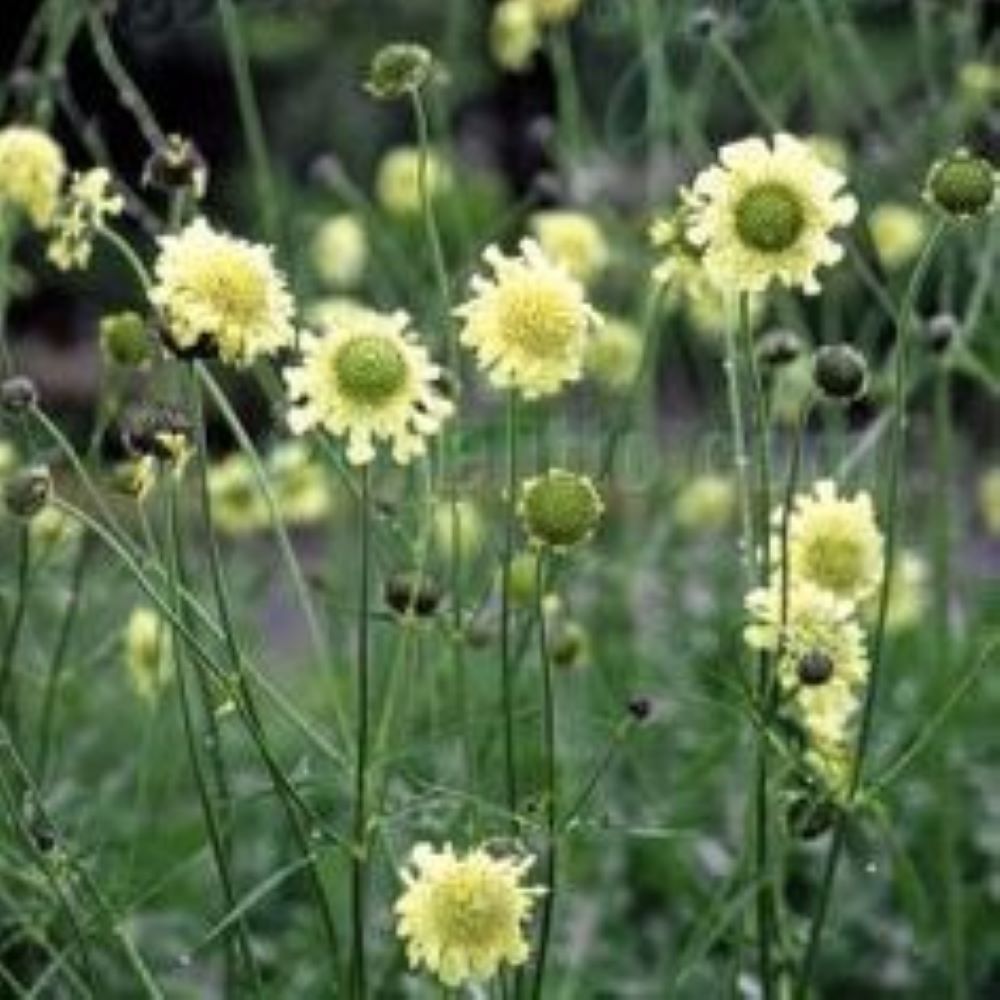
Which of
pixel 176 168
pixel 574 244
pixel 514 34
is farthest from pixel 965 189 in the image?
pixel 514 34

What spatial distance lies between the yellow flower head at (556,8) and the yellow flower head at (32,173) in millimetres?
590

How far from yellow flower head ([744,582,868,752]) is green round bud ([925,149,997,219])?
240 mm

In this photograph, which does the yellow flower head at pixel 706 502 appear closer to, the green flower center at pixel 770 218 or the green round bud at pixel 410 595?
the green round bud at pixel 410 595

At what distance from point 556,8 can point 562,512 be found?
1.02 metres

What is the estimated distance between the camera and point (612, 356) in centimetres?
306

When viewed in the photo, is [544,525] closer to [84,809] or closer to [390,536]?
[390,536]

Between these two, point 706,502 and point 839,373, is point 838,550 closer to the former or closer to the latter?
point 839,373

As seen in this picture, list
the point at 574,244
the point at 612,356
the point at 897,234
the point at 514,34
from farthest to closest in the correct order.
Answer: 1. the point at 897,234
2. the point at 514,34
3. the point at 612,356
4. the point at 574,244

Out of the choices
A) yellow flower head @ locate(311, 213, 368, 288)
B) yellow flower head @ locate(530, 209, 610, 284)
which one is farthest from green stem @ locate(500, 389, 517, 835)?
yellow flower head @ locate(311, 213, 368, 288)

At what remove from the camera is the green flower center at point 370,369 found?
1754mm

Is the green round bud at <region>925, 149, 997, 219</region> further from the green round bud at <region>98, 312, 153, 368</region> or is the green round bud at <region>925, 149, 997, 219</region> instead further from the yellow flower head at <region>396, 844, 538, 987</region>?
the green round bud at <region>98, 312, 153, 368</region>

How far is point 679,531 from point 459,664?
238 cm

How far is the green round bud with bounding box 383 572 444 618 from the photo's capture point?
6.09ft

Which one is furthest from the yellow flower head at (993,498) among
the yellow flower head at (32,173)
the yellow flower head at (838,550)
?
the yellow flower head at (838,550)
